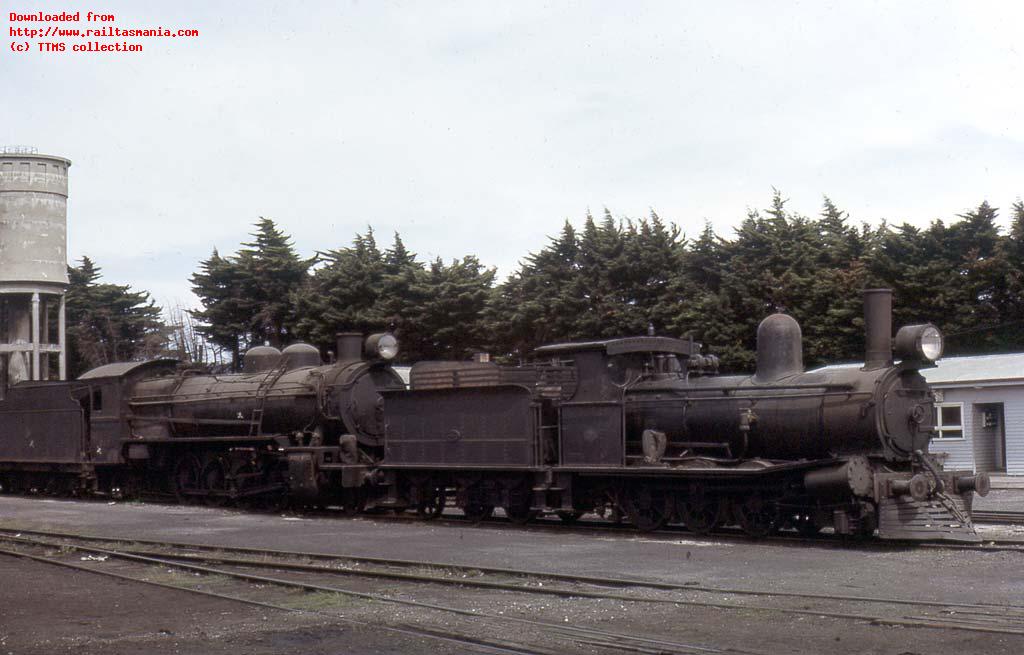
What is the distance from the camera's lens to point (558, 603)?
1059 centimetres

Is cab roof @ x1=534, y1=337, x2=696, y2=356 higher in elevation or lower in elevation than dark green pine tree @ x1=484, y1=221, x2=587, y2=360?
lower

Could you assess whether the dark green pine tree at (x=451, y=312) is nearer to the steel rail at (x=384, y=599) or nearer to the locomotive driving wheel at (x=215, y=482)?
the locomotive driving wheel at (x=215, y=482)

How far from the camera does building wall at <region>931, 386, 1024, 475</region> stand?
96.1ft

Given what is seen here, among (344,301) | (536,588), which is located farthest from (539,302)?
(536,588)

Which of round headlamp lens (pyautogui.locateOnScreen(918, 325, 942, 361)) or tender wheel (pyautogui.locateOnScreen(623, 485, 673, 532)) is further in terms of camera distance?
tender wheel (pyautogui.locateOnScreen(623, 485, 673, 532))

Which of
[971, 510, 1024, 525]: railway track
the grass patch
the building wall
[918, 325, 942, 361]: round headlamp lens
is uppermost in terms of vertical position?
[918, 325, 942, 361]: round headlamp lens

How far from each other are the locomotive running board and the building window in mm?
16180

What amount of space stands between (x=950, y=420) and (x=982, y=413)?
822 millimetres

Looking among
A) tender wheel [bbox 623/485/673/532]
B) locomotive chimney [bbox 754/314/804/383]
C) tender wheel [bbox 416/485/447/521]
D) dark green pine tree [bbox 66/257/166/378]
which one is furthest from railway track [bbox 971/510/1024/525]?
dark green pine tree [bbox 66/257/166/378]

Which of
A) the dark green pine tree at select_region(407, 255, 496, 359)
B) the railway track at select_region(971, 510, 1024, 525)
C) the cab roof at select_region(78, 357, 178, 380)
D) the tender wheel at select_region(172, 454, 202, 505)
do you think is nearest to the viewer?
the railway track at select_region(971, 510, 1024, 525)

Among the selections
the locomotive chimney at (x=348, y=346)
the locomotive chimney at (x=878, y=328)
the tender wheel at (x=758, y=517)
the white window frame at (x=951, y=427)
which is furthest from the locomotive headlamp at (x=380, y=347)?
the white window frame at (x=951, y=427)

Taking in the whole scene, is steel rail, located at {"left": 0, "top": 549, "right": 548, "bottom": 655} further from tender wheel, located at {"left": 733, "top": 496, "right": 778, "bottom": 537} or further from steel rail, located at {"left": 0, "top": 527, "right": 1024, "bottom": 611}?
tender wheel, located at {"left": 733, "top": 496, "right": 778, "bottom": 537}

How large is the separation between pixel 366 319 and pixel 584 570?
1437 inches

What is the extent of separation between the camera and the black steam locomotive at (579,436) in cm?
1521
